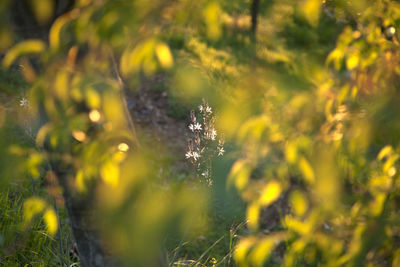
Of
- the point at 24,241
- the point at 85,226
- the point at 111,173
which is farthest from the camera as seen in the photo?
the point at 24,241

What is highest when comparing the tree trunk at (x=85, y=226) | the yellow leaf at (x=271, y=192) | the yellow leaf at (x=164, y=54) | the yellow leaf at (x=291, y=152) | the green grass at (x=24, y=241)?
the yellow leaf at (x=164, y=54)

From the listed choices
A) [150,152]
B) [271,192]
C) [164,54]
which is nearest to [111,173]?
[150,152]

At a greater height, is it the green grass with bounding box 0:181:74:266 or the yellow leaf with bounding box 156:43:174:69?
the yellow leaf with bounding box 156:43:174:69

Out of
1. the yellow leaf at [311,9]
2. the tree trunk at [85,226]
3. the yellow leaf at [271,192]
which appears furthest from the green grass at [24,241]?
the yellow leaf at [311,9]

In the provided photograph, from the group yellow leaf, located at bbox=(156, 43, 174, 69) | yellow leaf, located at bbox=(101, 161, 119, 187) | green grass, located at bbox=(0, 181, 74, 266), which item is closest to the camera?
yellow leaf, located at bbox=(156, 43, 174, 69)

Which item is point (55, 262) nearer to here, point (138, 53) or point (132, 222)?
point (132, 222)

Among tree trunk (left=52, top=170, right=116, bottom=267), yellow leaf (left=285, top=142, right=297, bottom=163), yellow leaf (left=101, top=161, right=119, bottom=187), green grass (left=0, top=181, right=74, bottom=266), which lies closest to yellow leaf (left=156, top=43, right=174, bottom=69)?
yellow leaf (left=101, top=161, right=119, bottom=187)

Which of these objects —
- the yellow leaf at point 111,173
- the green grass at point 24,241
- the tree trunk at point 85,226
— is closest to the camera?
the yellow leaf at point 111,173

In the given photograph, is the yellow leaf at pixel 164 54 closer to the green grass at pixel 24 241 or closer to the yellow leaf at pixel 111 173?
the yellow leaf at pixel 111 173

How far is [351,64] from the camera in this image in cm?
164

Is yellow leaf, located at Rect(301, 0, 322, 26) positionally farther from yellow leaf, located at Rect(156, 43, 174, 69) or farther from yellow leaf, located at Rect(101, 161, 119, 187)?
yellow leaf, located at Rect(101, 161, 119, 187)

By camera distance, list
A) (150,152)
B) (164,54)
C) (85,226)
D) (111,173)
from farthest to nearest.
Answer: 1. (85,226)
2. (150,152)
3. (111,173)
4. (164,54)

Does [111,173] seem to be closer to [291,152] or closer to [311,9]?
[291,152]

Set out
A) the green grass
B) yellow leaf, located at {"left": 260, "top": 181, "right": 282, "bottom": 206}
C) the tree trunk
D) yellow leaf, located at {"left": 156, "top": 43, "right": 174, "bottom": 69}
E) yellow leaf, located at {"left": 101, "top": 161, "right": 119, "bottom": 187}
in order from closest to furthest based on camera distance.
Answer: yellow leaf, located at {"left": 156, "top": 43, "right": 174, "bottom": 69} → yellow leaf, located at {"left": 101, "top": 161, "right": 119, "bottom": 187} → yellow leaf, located at {"left": 260, "top": 181, "right": 282, "bottom": 206} → the tree trunk → the green grass
